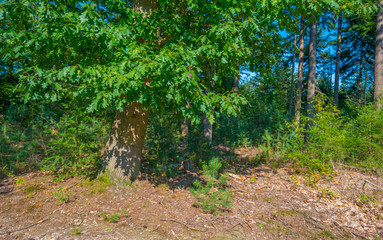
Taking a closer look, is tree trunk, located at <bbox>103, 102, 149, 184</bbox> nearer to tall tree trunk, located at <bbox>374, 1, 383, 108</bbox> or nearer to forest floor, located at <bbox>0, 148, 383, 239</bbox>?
forest floor, located at <bbox>0, 148, 383, 239</bbox>

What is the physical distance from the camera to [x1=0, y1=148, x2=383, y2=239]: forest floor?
3.18 metres

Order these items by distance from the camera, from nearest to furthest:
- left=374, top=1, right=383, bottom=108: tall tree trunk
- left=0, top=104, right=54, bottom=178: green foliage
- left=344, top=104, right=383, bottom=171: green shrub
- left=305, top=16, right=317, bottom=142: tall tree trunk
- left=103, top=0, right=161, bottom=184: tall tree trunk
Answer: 1. left=103, top=0, right=161, bottom=184: tall tree trunk
2. left=0, top=104, right=54, bottom=178: green foliage
3. left=344, top=104, right=383, bottom=171: green shrub
4. left=374, top=1, right=383, bottom=108: tall tree trunk
5. left=305, top=16, right=317, bottom=142: tall tree trunk

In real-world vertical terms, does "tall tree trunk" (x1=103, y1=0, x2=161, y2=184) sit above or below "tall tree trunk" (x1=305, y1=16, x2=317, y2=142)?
below

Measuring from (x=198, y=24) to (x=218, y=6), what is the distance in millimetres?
532

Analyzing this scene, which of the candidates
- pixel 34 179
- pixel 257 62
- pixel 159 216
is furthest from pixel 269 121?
pixel 34 179

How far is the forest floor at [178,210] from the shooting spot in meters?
3.18

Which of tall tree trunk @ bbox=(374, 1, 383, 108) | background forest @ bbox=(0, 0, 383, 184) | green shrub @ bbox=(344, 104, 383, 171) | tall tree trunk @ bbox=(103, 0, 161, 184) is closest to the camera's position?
background forest @ bbox=(0, 0, 383, 184)

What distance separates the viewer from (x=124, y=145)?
15.2 ft

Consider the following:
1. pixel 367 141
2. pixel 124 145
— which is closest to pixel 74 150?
pixel 124 145

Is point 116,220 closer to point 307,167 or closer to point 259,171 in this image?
point 259,171

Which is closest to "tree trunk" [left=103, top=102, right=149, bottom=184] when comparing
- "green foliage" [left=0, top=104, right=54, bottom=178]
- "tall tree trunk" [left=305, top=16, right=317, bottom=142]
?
"green foliage" [left=0, top=104, right=54, bottom=178]

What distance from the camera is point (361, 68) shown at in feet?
60.3

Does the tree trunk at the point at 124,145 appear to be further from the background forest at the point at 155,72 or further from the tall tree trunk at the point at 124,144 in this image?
the background forest at the point at 155,72

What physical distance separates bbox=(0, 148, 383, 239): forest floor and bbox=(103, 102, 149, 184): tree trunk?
0.97 ft
